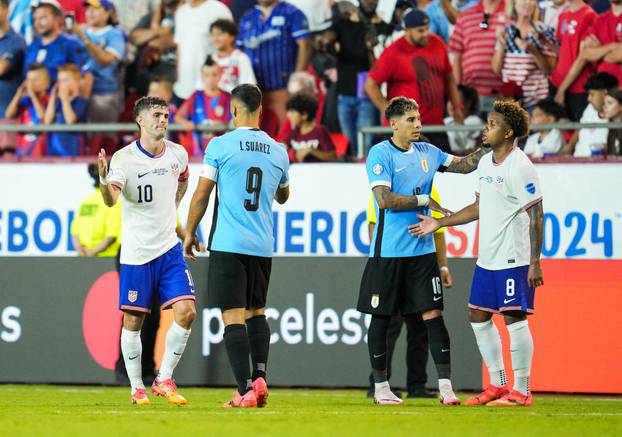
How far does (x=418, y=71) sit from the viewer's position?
45.8 ft

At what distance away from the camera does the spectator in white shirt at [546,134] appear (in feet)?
44.9

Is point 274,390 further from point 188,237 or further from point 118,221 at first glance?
point 188,237

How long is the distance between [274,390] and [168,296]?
324cm

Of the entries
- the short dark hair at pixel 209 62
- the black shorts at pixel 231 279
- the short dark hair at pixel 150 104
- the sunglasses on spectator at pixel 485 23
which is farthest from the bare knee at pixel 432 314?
the short dark hair at pixel 209 62

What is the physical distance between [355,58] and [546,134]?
8.36 ft

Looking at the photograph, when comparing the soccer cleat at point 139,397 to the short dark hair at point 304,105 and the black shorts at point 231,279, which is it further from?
the short dark hair at point 304,105

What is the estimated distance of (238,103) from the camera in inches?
337

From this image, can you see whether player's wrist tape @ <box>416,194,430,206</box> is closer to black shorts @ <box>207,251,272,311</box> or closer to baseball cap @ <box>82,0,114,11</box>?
black shorts @ <box>207,251,272,311</box>

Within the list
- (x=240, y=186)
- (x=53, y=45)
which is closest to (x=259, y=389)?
(x=240, y=186)

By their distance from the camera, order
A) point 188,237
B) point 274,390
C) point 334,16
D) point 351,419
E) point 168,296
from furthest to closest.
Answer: point 334,16 → point 274,390 → point 168,296 → point 188,237 → point 351,419

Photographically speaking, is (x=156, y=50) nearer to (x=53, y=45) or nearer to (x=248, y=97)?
(x=53, y=45)

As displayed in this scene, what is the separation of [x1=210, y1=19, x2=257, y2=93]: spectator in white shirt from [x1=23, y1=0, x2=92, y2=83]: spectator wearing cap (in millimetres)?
1924

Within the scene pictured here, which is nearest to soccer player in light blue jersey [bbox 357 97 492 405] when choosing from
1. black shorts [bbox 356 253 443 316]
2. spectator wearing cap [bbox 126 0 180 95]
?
black shorts [bbox 356 253 443 316]

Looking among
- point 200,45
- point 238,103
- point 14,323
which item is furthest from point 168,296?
point 200,45
